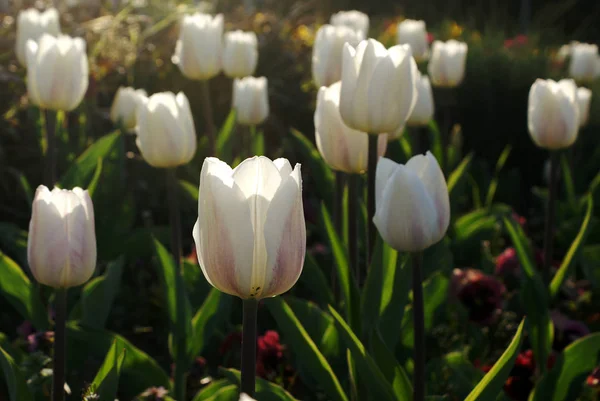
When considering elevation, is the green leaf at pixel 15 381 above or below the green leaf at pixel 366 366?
below

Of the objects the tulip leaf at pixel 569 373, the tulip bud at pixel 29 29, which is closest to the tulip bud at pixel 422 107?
the tulip leaf at pixel 569 373


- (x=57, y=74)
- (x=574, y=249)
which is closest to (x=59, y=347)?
(x=57, y=74)

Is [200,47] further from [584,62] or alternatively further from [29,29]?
[584,62]

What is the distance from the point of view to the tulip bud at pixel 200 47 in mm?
2961

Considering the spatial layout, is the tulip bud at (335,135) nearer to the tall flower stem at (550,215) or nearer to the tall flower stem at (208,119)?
the tall flower stem at (550,215)

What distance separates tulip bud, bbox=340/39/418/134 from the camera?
174 cm

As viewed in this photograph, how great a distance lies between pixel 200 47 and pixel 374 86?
1.40 metres

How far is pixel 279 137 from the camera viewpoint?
4719 mm

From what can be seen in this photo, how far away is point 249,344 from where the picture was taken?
1249mm

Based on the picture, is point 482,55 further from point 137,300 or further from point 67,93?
point 67,93

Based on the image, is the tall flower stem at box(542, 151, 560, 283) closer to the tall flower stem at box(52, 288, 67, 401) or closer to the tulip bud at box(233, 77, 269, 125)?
the tulip bud at box(233, 77, 269, 125)

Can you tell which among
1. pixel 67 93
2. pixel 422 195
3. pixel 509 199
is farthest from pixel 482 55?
pixel 422 195

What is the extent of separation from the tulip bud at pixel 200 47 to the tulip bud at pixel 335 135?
1.19 metres

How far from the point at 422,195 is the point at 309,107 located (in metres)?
3.33
